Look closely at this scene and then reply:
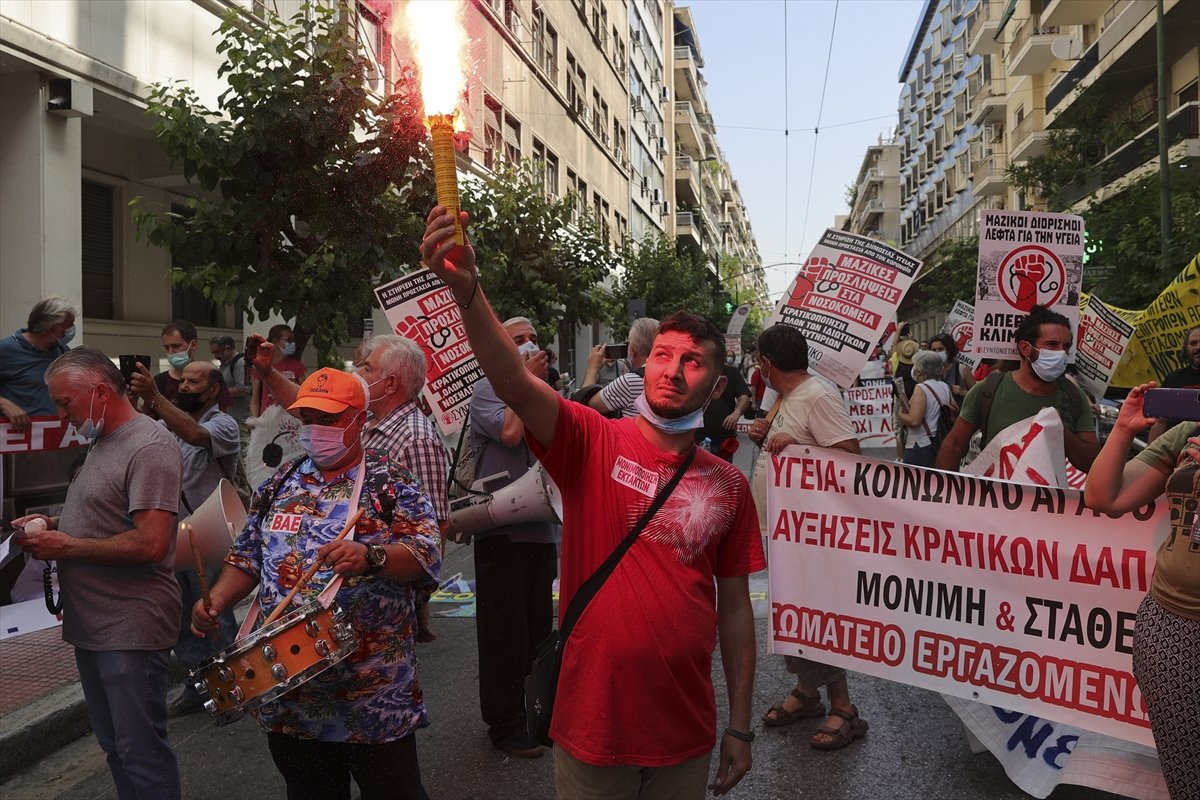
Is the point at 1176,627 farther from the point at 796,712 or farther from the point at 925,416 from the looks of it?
the point at 925,416

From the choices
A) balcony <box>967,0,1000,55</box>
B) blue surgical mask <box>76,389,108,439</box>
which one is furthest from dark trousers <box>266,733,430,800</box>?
balcony <box>967,0,1000,55</box>

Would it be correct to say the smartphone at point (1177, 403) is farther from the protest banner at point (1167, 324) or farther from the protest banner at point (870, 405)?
the protest banner at point (870, 405)

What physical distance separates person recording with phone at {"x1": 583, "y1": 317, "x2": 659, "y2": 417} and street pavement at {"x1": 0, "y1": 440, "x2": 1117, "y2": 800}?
1664mm

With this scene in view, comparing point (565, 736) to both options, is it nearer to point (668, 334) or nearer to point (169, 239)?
point (668, 334)

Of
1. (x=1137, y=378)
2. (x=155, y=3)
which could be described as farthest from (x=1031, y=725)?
(x=155, y=3)

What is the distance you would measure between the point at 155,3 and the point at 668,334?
418 inches

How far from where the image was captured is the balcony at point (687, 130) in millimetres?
64188

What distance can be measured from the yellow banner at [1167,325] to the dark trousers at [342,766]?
22.9 ft

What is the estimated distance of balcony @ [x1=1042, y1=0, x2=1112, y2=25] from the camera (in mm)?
32750

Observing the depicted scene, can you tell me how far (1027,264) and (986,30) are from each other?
4430cm

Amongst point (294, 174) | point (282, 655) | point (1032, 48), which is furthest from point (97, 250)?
point (1032, 48)

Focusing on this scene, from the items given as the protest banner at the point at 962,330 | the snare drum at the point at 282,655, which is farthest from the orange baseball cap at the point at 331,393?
the protest banner at the point at 962,330

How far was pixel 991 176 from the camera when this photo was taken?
151ft

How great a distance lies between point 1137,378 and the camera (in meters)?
9.95
